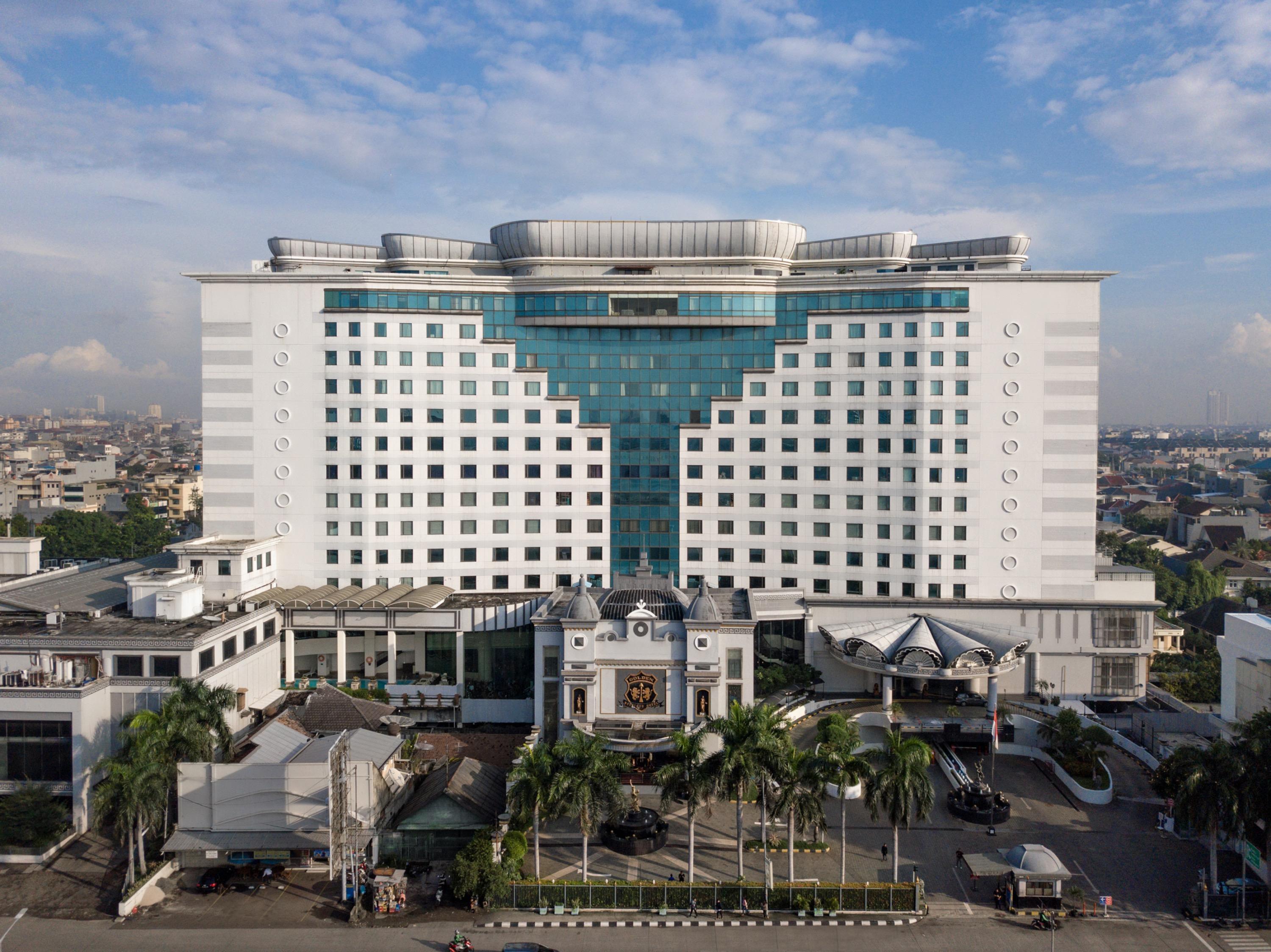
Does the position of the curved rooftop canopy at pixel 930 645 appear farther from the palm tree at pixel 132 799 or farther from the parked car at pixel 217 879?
the palm tree at pixel 132 799

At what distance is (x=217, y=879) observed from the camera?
42.3m

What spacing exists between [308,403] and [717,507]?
36.1 metres

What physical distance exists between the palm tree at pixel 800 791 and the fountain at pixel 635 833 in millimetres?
7715

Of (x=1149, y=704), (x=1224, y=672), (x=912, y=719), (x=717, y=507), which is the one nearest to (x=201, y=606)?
(x=717, y=507)

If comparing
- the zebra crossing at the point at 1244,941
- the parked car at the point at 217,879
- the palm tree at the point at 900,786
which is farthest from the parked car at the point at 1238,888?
the parked car at the point at 217,879

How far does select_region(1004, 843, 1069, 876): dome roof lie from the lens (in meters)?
40.0

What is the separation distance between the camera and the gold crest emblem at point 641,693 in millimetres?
56438

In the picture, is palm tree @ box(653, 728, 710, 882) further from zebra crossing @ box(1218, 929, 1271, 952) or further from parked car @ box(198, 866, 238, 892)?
zebra crossing @ box(1218, 929, 1271, 952)

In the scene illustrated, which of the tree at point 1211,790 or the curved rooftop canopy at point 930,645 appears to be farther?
the curved rooftop canopy at point 930,645

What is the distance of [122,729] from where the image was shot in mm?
49844

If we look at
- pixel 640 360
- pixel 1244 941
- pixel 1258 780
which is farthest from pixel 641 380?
pixel 1244 941

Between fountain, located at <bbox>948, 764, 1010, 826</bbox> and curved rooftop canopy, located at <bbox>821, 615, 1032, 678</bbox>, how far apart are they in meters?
12.5

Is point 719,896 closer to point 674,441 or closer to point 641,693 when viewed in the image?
point 641,693

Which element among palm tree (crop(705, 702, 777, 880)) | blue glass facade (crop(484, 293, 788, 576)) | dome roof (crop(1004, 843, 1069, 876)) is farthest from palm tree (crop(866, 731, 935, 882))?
blue glass facade (crop(484, 293, 788, 576))
